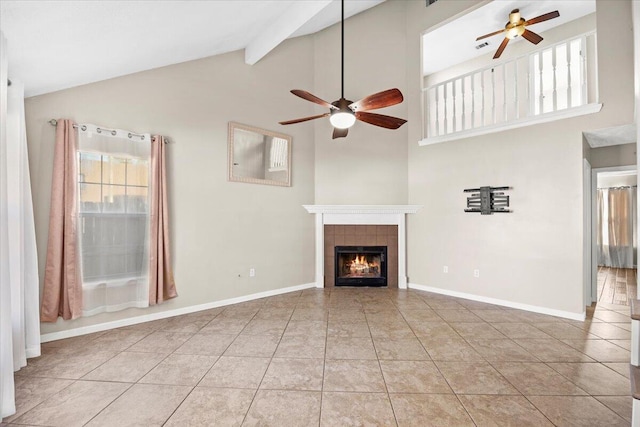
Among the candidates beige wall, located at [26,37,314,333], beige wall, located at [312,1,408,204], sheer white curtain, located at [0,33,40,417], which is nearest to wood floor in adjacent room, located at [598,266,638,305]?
beige wall, located at [312,1,408,204]

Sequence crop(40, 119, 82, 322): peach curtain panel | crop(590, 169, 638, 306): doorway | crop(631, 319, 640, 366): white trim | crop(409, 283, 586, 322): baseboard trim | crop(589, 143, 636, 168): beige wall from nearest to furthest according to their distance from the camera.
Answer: crop(631, 319, 640, 366): white trim
crop(40, 119, 82, 322): peach curtain panel
crop(409, 283, 586, 322): baseboard trim
crop(589, 143, 636, 168): beige wall
crop(590, 169, 638, 306): doorway

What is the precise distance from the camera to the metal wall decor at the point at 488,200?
4.34 metres

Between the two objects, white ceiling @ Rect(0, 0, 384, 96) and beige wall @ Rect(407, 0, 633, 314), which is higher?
white ceiling @ Rect(0, 0, 384, 96)

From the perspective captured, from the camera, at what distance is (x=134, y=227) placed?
3.53m

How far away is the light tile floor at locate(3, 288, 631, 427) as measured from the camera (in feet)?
6.38

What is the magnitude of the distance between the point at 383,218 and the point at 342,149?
56.2 inches

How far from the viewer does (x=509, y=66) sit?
6172mm

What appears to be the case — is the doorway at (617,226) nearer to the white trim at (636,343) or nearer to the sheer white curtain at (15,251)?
the white trim at (636,343)

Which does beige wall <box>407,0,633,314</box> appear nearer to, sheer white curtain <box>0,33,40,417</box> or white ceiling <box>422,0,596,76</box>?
white ceiling <box>422,0,596,76</box>

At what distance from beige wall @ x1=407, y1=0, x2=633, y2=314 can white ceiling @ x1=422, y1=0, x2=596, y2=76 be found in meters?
0.48

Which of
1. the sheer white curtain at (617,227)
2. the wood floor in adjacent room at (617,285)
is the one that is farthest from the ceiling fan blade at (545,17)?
the sheer white curtain at (617,227)

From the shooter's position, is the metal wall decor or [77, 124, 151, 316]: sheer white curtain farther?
the metal wall decor

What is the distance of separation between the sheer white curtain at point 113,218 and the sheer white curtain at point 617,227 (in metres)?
10.2

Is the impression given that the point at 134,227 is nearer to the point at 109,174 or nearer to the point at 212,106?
the point at 109,174
